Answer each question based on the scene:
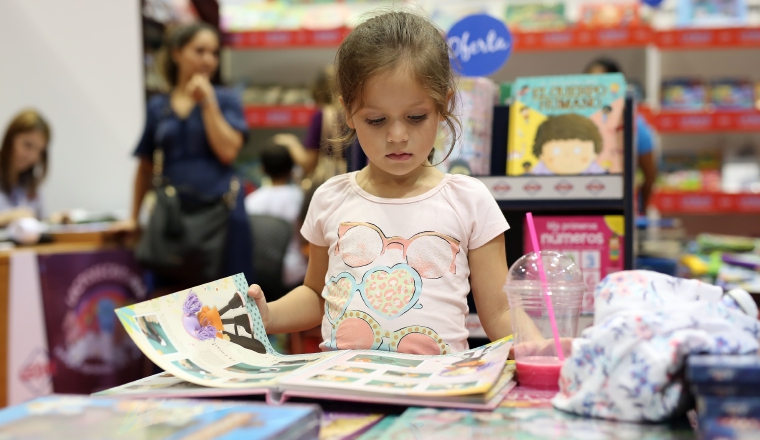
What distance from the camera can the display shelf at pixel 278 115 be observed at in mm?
5340

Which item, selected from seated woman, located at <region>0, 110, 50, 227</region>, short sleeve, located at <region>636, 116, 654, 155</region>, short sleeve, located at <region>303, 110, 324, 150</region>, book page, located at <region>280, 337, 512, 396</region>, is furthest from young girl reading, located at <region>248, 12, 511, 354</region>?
short sleeve, located at <region>636, 116, 654, 155</region>

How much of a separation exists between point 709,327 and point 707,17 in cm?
483

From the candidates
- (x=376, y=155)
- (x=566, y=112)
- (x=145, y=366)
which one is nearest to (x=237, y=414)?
(x=376, y=155)

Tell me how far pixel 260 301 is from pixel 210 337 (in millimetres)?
141

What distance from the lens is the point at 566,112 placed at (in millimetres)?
1848

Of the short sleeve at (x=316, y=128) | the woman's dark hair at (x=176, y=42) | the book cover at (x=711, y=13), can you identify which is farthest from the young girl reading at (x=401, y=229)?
the book cover at (x=711, y=13)

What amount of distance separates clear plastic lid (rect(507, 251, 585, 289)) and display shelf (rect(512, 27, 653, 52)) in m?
4.20

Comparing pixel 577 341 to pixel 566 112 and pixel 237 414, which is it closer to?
pixel 237 414

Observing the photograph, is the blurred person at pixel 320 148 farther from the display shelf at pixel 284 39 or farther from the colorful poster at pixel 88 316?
the display shelf at pixel 284 39

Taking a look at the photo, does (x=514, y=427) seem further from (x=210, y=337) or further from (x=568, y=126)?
(x=568, y=126)

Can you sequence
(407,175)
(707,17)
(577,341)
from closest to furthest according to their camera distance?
(577,341) < (407,175) < (707,17)

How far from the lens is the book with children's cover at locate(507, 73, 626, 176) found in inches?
71.4

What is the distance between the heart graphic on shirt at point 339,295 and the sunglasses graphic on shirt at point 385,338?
0.03 meters

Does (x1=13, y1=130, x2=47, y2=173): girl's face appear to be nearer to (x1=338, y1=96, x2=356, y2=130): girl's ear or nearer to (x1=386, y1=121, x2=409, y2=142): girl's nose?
(x1=338, y1=96, x2=356, y2=130): girl's ear
